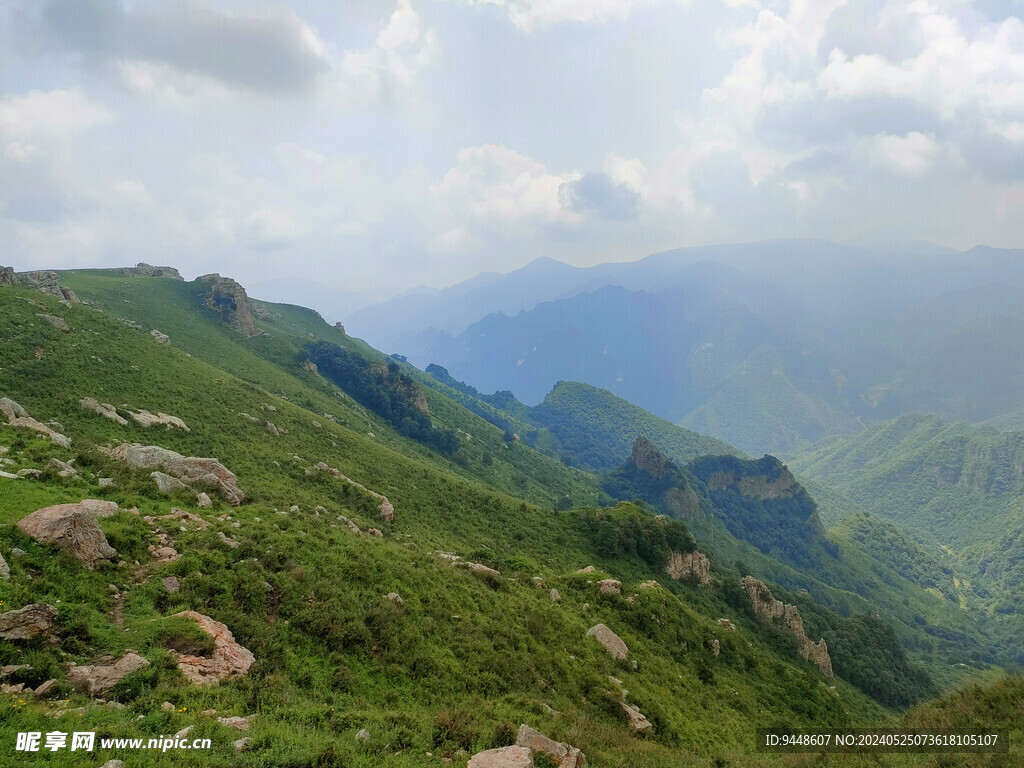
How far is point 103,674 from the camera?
992 centimetres

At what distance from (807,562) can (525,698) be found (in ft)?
471

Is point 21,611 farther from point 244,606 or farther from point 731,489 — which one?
point 731,489

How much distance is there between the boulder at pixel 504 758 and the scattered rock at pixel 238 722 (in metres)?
5.28

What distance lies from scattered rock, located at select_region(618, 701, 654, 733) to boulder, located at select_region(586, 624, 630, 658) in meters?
3.88

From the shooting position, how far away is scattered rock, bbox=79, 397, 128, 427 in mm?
29438

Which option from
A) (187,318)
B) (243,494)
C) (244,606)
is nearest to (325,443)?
(243,494)

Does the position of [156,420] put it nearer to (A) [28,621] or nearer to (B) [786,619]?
(A) [28,621]

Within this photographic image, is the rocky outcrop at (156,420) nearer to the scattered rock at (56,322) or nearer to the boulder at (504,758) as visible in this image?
the scattered rock at (56,322)

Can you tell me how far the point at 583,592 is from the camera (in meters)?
30.0

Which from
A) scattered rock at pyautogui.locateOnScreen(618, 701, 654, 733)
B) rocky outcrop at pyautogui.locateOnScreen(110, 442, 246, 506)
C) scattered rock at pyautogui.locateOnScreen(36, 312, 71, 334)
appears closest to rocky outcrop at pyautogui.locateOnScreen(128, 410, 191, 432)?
rocky outcrop at pyautogui.locateOnScreen(110, 442, 246, 506)

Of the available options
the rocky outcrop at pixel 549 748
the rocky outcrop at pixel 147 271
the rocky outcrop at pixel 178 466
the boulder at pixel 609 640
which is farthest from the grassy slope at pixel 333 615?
the rocky outcrop at pixel 147 271

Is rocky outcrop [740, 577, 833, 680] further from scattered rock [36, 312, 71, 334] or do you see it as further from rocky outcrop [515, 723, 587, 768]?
scattered rock [36, 312, 71, 334]

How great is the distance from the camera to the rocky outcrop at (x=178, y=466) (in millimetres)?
21562

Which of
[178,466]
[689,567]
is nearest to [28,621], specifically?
[178,466]
